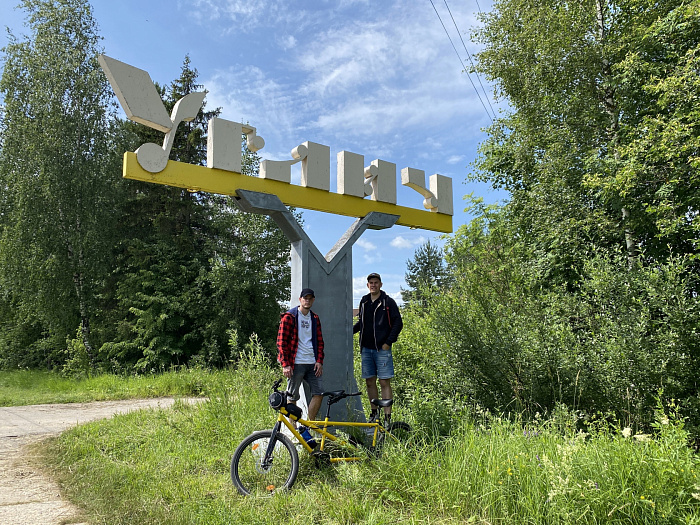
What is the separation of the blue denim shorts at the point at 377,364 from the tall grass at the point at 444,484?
2.99 feet

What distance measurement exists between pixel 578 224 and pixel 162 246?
1478cm

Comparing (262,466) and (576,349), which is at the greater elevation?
(576,349)

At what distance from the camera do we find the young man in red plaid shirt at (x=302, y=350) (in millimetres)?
4695

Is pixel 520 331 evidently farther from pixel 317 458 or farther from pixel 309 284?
pixel 317 458

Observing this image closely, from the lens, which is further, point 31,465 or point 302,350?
point 31,465

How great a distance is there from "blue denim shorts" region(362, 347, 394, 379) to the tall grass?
91 cm

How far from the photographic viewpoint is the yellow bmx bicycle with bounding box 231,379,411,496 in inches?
154

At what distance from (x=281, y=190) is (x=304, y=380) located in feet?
7.08

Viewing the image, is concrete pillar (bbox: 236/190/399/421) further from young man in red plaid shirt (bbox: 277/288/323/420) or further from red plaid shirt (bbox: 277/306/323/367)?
red plaid shirt (bbox: 277/306/323/367)

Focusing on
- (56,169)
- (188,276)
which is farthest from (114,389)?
(56,169)

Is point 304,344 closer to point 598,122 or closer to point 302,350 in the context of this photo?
point 302,350

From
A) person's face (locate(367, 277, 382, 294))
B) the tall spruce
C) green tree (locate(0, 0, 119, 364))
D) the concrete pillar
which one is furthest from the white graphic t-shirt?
green tree (locate(0, 0, 119, 364))

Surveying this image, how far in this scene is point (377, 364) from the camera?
5.27m

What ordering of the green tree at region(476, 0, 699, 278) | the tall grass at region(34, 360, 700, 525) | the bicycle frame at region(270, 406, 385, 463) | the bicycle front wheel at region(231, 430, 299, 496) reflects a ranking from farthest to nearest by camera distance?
the green tree at region(476, 0, 699, 278) → the bicycle frame at region(270, 406, 385, 463) → the bicycle front wheel at region(231, 430, 299, 496) → the tall grass at region(34, 360, 700, 525)
